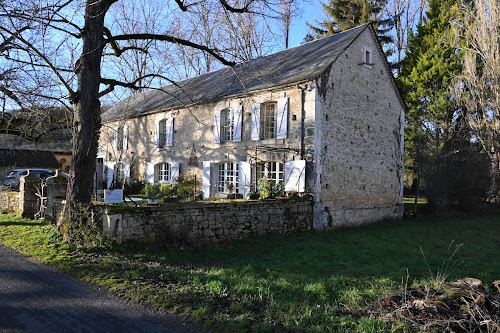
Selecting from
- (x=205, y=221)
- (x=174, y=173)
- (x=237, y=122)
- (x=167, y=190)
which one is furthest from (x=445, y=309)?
(x=174, y=173)

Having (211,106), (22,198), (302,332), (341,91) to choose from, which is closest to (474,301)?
(302,332)

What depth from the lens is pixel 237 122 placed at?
13.9m

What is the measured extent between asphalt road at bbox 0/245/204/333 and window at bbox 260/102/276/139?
8.99 metres

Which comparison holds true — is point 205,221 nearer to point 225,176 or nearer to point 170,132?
point 225,176

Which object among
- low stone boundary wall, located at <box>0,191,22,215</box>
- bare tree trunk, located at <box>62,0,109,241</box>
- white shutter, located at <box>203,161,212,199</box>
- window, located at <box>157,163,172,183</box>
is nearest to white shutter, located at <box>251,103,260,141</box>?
white shutter, located at <box>203,161,212,199</box>

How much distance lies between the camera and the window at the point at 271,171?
12539 millimetres

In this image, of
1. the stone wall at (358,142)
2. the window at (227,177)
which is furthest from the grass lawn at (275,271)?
the window at (227,177)

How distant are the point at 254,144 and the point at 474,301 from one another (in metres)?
10.2

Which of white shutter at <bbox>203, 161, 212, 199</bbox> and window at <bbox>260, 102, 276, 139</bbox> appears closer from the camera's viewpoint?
window at <bbox>260, 102, 276, 139</bbox>

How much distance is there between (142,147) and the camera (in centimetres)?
1909

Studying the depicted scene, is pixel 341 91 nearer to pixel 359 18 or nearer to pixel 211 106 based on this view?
pixel 211 106

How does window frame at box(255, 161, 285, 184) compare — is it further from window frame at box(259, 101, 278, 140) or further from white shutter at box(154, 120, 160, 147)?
white shutter at box(154, 120, 160, 147)

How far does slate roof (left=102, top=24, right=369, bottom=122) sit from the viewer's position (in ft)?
40.0

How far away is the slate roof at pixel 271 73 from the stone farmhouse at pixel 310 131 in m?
0.08
